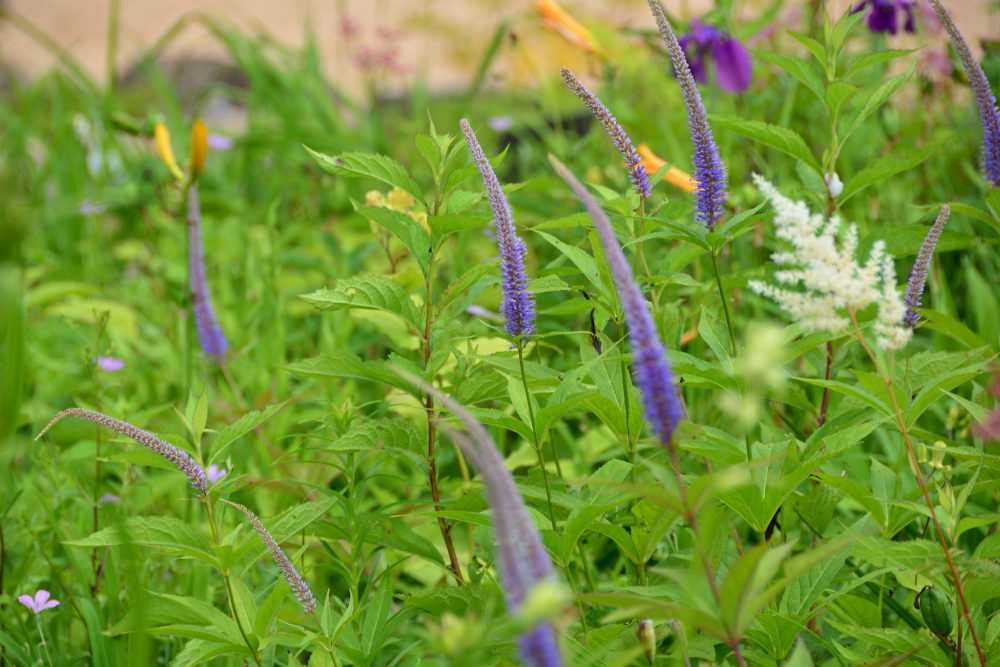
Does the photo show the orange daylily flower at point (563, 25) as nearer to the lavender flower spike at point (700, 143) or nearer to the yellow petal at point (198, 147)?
the yellow petal at point (198, 147)

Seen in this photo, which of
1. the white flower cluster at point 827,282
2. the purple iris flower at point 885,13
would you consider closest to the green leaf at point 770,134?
the white flower cluster at point 827,282

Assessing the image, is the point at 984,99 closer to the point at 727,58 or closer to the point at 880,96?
the point at 880,96

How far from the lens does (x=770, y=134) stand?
136 cm

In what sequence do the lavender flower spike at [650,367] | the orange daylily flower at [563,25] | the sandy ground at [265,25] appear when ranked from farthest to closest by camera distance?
the sandy ground at [265,25] → the orange daylily flower at [563,25] → the lavender flower spike at [650,367]

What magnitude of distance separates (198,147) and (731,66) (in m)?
1.14

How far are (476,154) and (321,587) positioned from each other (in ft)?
3.44

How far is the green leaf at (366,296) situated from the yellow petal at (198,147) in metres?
0.51

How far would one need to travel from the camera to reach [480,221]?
3.97ft

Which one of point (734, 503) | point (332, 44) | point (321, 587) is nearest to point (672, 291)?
point (321, 587)

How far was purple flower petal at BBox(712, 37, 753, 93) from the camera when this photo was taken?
7.20 ft

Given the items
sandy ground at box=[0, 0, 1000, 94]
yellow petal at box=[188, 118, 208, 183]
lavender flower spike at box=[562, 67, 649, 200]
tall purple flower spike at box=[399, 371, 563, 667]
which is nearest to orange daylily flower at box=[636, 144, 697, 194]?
lavender flower spike at box=[562, 67, 649, 200]

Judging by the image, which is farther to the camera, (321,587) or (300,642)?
(321,587)

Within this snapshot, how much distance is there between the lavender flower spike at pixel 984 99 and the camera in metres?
1.20

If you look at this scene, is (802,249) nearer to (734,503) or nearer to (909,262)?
(734,503)
